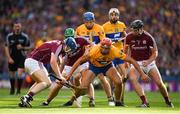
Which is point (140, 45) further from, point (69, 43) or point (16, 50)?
point (16, 50)

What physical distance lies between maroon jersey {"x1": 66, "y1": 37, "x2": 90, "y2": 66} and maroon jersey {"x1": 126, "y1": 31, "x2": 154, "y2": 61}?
1.15 meters

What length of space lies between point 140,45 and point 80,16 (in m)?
19.7

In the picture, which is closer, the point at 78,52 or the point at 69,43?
the point at 69,43

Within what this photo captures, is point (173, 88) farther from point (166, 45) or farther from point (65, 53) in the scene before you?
point (65, 53)

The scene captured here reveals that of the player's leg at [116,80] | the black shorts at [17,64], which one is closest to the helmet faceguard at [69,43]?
the player's leg at [116,80]

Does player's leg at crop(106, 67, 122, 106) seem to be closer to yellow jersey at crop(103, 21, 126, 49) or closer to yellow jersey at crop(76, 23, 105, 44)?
yellow jersey at crop(76, 23, 105, 44)

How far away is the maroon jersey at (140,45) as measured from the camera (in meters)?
18.6

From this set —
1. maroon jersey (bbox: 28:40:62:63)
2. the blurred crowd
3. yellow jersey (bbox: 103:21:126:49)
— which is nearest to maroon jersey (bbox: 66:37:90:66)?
maroon jersey (bbox: 28:40:62:63)

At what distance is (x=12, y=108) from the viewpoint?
1697 centimetres

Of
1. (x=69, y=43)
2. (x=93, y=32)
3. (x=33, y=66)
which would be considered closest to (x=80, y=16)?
(x=93, y=32)

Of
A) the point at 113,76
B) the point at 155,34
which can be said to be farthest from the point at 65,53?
the point at 155,34

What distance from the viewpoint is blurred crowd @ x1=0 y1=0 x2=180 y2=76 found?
3491cm

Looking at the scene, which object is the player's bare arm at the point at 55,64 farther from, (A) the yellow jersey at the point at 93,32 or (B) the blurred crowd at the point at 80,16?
(B) the blurred crowd at the point at 80,16

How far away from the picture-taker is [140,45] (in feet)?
61.2
